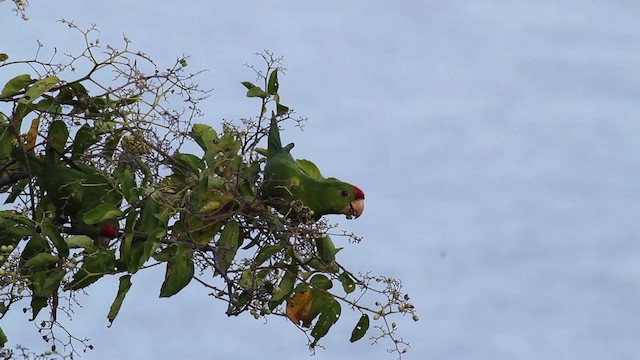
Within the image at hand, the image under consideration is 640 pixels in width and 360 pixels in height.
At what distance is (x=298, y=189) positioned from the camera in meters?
3.22

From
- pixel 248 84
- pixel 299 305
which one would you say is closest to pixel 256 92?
pixel 248 84

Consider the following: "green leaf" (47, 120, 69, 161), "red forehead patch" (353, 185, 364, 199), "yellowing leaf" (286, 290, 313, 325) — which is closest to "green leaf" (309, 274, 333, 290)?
"yellowing leaf" (286, 290, 313, 325)

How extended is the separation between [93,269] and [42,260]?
142 millimetres

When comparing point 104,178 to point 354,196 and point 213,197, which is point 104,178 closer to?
point 213,197

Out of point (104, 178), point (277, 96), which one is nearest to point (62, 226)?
point (104, 178)

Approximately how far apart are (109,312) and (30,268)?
0.25 m

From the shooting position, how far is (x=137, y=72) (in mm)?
3223

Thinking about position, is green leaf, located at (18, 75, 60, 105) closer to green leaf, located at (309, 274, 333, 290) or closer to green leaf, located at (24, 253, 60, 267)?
green leaf, located at (24, 253, 60, 267)

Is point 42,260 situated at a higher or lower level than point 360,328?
lower

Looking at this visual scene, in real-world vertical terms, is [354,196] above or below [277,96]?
below

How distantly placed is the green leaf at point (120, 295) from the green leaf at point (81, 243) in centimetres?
14

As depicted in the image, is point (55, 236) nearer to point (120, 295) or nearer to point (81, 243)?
Answer: point (81, 243)

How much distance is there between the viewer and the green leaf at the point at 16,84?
3.13m

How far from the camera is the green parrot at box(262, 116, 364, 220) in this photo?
321 cm
